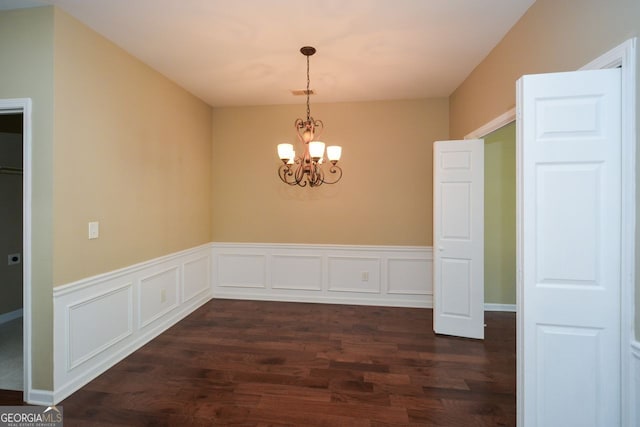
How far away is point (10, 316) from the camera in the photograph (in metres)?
3.78

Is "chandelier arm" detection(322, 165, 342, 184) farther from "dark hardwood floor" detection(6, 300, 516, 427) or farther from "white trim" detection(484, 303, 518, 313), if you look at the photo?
"white trim" detection(484, 303, 518, 313)

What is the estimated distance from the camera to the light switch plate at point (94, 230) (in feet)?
8.39

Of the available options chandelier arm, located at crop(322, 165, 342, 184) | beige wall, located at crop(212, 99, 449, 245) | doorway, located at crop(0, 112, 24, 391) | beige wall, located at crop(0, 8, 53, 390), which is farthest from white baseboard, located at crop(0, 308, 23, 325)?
chandelier arm, located at crop(322, 165, 342, 184)

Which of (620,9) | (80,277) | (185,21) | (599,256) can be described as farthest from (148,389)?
(620,9)

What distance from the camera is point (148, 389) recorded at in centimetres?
243

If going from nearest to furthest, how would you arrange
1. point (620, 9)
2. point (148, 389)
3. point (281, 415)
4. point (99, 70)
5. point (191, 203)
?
point (620, 9), point (281, 415), point (148, 389), point (99, 70), point (191, 203)

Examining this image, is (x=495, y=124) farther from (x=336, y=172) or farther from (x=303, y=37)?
(x=336, y=172)

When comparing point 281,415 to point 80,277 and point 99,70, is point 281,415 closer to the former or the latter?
point 80,277

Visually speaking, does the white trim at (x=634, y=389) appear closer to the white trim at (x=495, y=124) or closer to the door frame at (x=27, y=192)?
the white trim at (x=495, y=124)

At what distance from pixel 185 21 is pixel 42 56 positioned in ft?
3.37

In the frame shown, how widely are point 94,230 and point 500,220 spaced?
4.62 meters

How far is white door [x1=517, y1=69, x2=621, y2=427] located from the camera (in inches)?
60.3

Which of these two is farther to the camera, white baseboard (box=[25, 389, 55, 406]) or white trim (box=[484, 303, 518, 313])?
white trim (box=[484, 303, 518, 313])

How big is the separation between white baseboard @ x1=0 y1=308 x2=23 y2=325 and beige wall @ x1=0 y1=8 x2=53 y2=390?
222 cm
